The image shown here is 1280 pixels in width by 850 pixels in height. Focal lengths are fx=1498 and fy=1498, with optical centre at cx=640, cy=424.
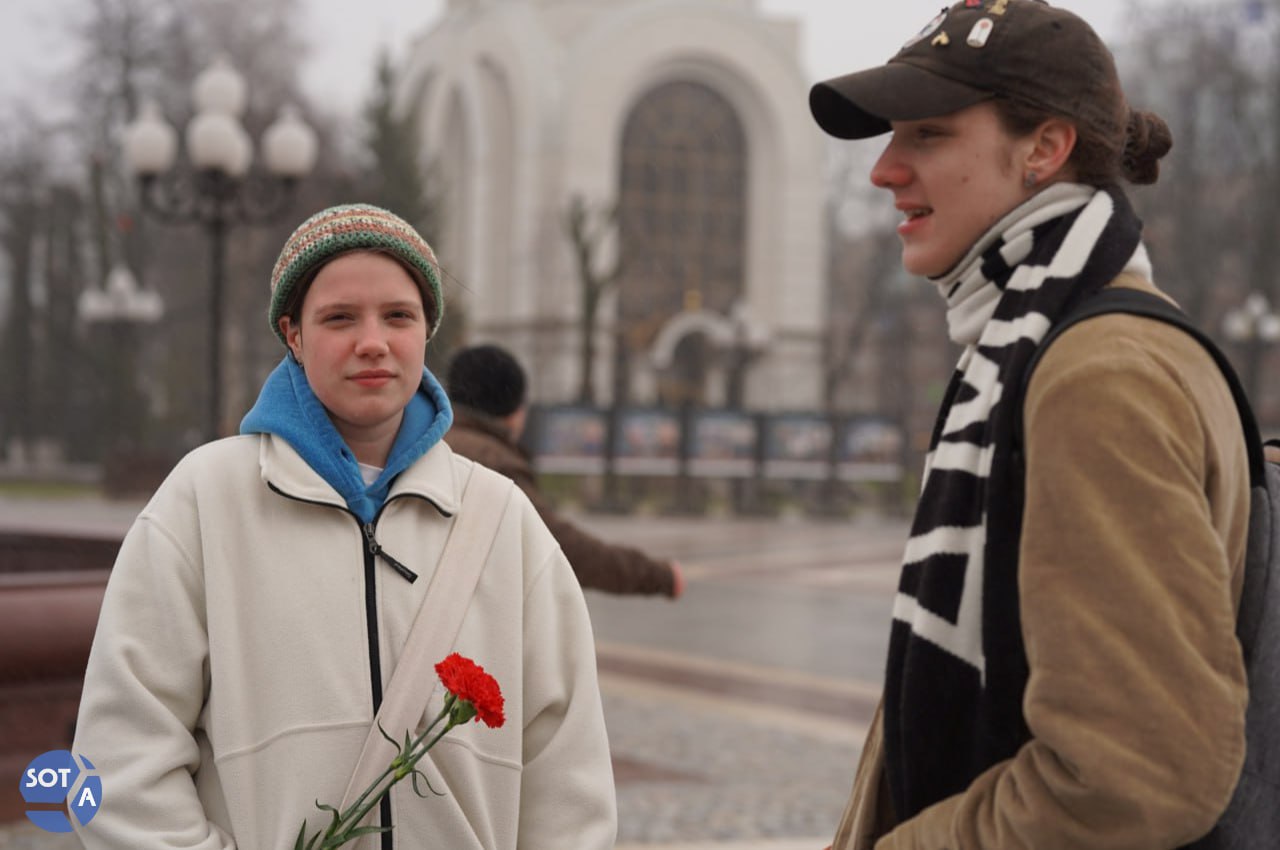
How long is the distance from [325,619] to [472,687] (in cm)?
30

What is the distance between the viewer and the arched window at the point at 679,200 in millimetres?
41594

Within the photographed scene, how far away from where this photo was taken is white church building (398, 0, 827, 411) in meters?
39.6

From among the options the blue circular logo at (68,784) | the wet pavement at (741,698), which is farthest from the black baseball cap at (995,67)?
the wet pavement at (741,698)

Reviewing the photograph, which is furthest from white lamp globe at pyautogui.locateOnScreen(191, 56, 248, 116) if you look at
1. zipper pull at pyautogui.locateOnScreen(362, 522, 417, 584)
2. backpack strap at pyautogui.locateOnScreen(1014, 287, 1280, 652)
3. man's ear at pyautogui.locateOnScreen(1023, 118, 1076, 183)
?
backpack strap at pyautogui.locateOnScreen(1014, 287, 1280, 652)

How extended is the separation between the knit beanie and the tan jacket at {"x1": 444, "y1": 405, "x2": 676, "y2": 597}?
1.4 inches

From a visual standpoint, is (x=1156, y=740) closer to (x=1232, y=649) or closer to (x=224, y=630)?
(x=1232, y=649)

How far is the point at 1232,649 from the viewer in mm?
1659

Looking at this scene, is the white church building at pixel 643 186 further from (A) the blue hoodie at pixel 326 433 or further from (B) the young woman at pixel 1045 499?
(B) the young woman at pixel 1045 499

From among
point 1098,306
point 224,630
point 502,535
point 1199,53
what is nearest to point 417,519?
point 502,535

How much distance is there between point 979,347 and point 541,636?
0.77 m

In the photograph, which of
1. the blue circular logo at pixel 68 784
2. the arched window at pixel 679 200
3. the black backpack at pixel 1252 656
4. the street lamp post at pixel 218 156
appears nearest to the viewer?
the black backpack at pixel 1252 656

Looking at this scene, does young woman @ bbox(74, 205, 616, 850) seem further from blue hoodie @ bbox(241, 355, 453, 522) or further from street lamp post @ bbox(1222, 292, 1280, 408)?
street lamp post @ bbox(1222, 292, 1280, 408)

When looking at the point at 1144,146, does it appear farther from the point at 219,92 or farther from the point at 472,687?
the point at 219,92

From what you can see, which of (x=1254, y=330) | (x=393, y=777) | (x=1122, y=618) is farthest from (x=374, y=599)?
(x=1254, y=330)
